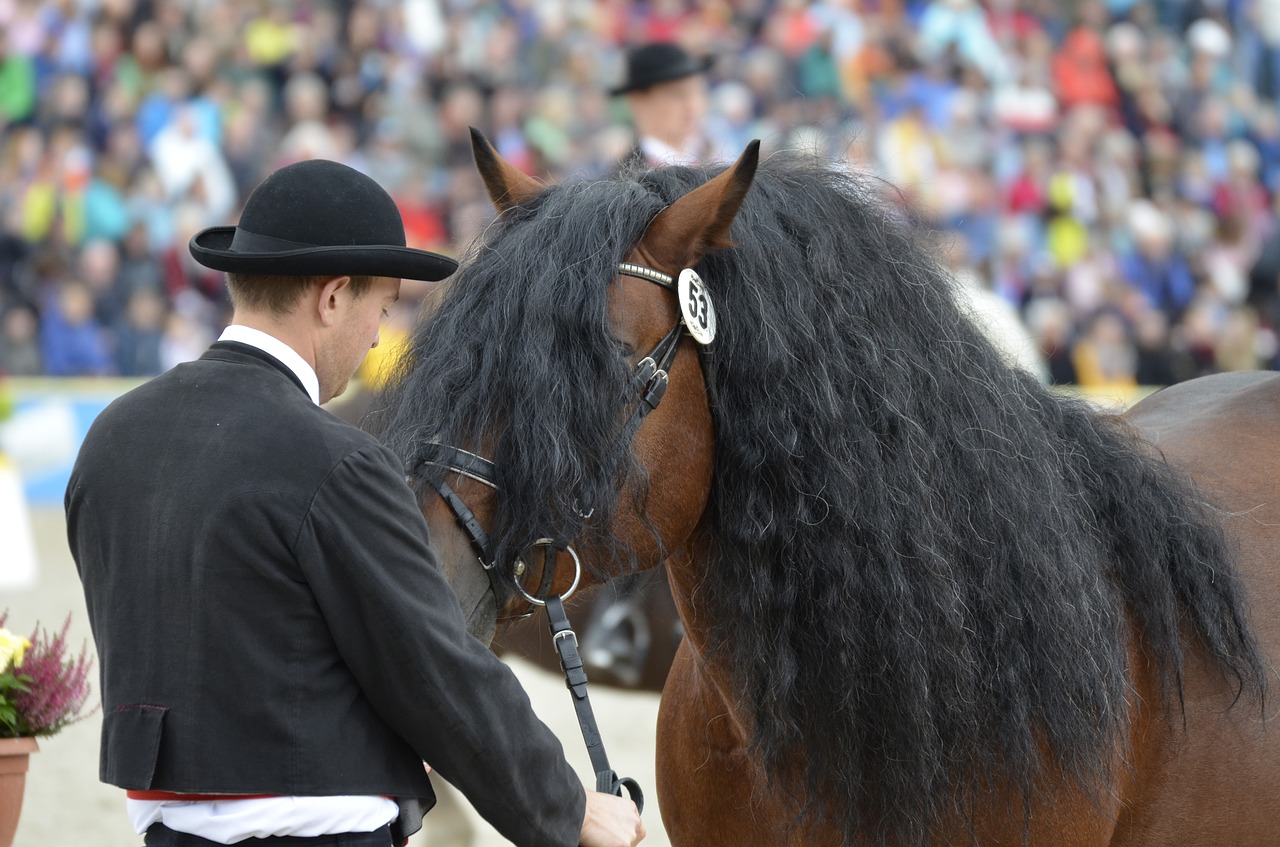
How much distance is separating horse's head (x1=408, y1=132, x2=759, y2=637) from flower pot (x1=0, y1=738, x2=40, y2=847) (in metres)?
1.25

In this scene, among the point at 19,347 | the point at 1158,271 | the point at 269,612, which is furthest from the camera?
the point at 1158,271

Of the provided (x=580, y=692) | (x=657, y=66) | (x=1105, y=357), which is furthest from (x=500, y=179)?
(x=1105, y=357)

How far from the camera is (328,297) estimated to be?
1.92m

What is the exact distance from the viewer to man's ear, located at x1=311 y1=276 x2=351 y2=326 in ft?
6.27

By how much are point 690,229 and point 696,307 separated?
0.44ft

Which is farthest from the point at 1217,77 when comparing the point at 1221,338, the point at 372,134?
the point at 372,134

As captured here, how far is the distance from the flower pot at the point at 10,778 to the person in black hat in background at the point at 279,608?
3.52ft

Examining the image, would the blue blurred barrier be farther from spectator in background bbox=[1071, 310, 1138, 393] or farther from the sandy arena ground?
spectator in background bbox=[1071, 310, 1138, 393]

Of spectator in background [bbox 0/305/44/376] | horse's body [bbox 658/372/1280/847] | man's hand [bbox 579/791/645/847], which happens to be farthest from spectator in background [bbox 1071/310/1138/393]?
man's hand [bbox 579/791/645/847]

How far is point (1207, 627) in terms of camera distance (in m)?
2.64

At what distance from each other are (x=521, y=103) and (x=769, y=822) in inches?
432

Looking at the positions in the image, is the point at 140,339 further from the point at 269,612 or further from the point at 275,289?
the point at 269,612

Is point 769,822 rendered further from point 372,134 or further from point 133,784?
point 372,134

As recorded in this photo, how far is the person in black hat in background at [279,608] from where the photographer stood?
1786 millimetres
